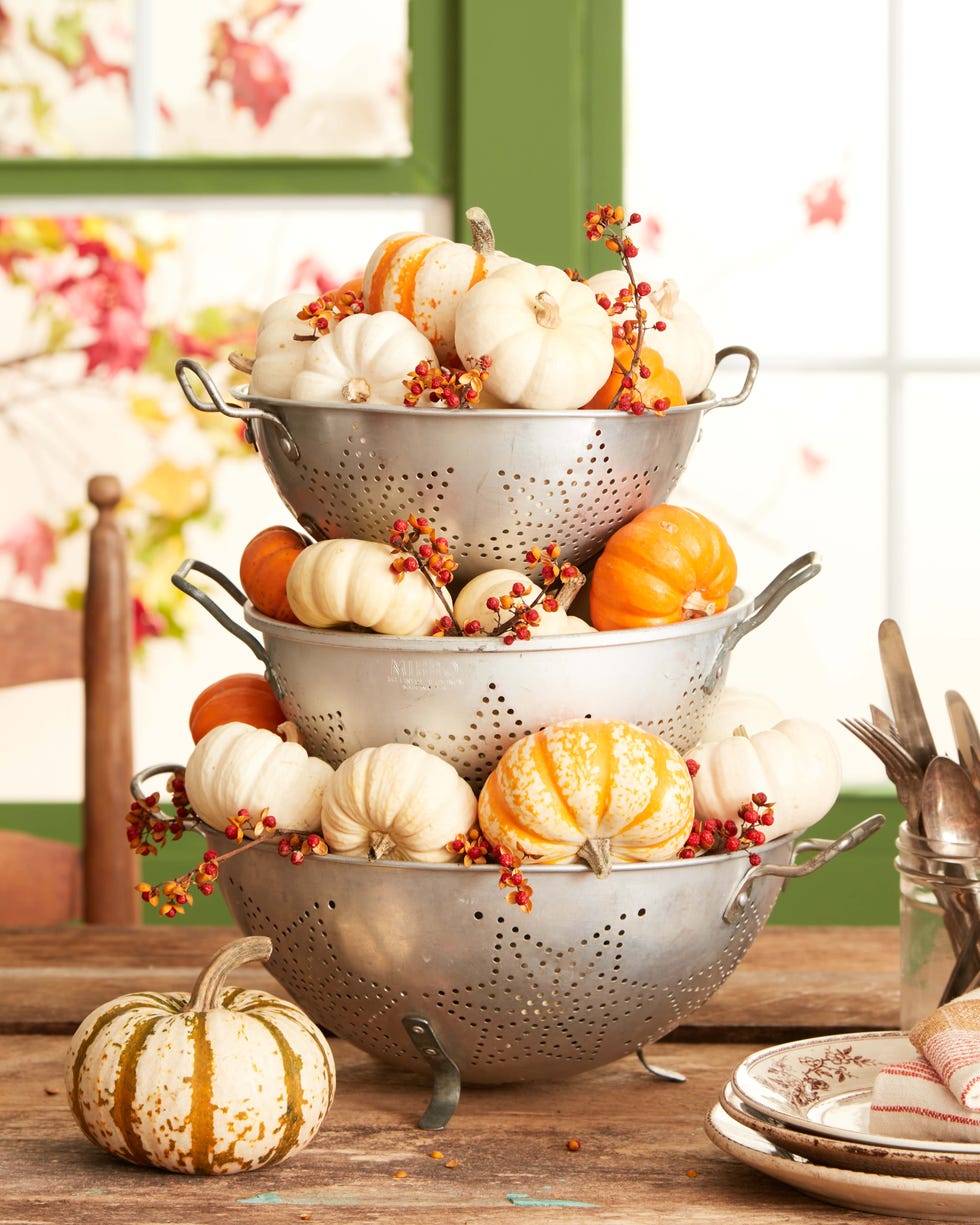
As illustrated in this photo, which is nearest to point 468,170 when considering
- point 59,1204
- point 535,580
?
point 535,580

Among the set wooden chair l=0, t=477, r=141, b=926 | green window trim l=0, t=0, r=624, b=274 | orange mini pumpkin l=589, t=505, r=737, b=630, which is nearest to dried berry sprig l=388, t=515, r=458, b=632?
orange mini pumpkin l=589, t=505, r=737, b=630

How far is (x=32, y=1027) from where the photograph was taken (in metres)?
1.20

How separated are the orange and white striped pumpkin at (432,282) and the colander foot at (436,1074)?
41 cm

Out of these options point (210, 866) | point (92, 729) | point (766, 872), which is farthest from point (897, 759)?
point (92, 729)

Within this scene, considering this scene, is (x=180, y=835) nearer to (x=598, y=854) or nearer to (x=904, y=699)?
(x=598, y=854)

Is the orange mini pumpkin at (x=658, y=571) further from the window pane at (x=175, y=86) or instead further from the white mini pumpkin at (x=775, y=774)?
the window pane at (x=175, y=86)

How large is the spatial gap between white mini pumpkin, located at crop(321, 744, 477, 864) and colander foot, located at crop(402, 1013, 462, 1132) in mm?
110

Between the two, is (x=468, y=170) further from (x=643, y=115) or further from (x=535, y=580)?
(x=535, y=580)

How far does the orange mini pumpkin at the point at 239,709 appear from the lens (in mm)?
1105

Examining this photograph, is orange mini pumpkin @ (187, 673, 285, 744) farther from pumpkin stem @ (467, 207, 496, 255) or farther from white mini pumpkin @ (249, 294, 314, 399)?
pumpkin stem @ (467, 207, 496, 255)

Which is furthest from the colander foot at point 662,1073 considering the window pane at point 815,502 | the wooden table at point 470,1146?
the window pane at point 815,502

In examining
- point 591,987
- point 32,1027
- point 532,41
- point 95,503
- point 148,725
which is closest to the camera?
point 591,987

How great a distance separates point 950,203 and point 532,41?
0.65 metres

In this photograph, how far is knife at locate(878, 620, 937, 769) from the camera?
111cm
